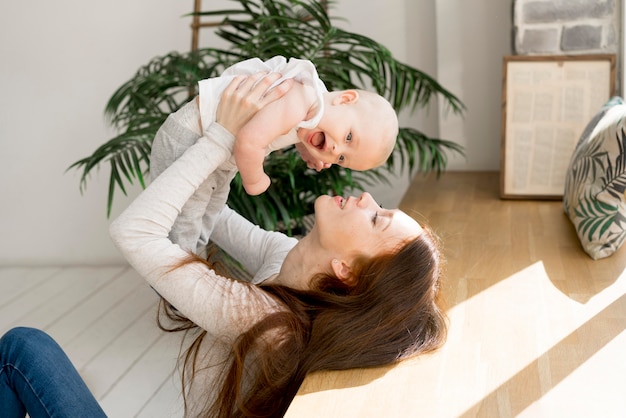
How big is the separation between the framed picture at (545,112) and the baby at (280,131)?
1.46 meters

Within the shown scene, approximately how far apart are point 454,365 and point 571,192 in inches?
52.6

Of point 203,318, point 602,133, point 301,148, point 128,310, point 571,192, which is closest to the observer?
point 203,318

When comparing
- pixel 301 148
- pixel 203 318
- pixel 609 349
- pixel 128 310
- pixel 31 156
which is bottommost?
pixel 128 310

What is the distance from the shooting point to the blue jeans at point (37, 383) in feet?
5.83

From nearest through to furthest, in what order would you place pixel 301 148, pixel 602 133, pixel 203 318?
pixel 203 318 < pixel 301 148 < pixel 602 133

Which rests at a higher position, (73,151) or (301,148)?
(301,148)

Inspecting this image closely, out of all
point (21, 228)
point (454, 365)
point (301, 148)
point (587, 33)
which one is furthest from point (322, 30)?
point (21, 228)

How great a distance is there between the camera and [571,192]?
2920 millimetres

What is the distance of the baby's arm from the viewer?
1.77 meters

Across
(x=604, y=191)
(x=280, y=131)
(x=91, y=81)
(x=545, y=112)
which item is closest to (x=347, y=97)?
(x=280, y=131)

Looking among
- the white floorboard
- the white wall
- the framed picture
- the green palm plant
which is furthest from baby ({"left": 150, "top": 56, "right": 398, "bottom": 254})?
the white wall

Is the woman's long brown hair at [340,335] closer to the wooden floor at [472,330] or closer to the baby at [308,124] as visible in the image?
the wooden floor at [472,330]

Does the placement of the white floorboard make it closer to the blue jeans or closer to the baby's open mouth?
the blue jeans

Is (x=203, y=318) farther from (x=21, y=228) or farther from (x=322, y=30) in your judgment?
(x=21, y=228)
